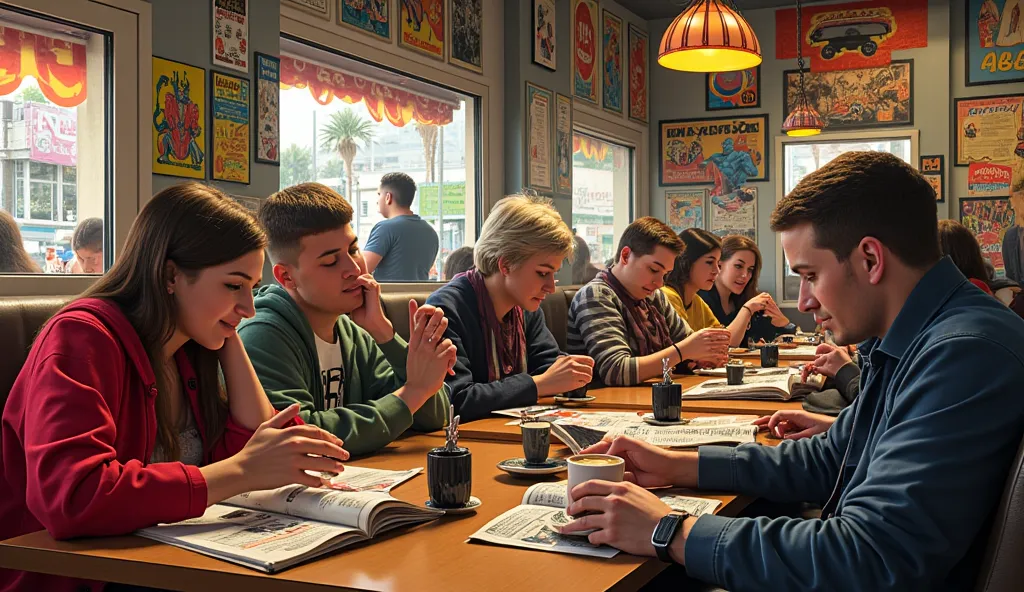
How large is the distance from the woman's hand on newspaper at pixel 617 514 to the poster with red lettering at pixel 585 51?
19.5 ft

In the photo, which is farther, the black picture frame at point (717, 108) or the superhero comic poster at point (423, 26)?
the black picture frame at point (717, 108)

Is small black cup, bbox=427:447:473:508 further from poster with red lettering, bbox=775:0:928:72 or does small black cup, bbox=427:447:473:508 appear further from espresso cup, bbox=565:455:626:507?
poster with red lettering, bbox=775:0:928:72

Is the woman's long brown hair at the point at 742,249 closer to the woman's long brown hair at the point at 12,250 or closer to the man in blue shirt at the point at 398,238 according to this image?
the man in blue shirt at the point at 398,238

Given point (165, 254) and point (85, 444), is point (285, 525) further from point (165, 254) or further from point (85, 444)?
point (165, 254)

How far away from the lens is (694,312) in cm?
520

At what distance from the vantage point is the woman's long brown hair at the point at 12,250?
2959 millimetres

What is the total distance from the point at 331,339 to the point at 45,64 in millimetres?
1558

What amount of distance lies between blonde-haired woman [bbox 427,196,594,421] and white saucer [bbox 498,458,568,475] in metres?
0.97

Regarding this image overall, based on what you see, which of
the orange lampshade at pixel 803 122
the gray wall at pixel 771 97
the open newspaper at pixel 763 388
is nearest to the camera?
the open newspaper at pixel 763 388

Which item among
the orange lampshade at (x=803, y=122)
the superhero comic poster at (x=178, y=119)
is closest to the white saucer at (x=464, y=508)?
the superhero comic poster at (x=178, y=119)

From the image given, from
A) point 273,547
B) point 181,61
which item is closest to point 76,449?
point 273,547

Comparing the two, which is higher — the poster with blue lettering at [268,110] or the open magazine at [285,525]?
the poster with blue lettering at [268,110]

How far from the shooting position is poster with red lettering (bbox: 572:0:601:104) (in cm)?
706

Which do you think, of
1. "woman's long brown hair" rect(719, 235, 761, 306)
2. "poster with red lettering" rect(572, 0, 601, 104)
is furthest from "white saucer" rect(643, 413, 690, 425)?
"poster with red lettering" rect(572, 0, 601, 104)
